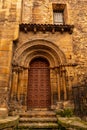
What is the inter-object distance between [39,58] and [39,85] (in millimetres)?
1657

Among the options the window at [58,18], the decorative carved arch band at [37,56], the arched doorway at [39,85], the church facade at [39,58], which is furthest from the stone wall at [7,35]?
the window at [58,18]

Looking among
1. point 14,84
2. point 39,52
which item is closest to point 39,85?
point 14,84

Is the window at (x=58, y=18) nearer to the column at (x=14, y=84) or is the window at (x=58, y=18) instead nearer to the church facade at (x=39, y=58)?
the church facade at (x=39, y=58)

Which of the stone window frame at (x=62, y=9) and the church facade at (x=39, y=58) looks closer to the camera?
the church facade at (x=39, y=58)

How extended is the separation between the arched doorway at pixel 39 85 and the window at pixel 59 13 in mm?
3104

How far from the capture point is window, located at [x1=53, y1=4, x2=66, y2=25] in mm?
10594

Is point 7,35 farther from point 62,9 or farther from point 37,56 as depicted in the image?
point 62,9

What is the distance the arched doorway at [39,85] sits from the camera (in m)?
8.40

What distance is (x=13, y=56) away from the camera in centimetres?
830

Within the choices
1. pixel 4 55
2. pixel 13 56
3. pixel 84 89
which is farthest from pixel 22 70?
pixel 84 89

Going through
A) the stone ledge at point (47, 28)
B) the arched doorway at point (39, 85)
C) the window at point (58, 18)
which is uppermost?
the window at point (58, 18)

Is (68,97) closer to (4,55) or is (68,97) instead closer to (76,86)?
(76,86)

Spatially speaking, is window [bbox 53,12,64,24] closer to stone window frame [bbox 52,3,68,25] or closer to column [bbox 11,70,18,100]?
stone window frame [bbox 52,3,68,25]

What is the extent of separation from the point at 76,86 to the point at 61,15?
5.38m
